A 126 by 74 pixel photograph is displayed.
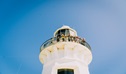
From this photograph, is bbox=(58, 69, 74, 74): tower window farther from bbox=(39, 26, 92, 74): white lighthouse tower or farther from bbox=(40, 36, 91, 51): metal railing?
bbox=(40, 36, 91, 51): metal railing

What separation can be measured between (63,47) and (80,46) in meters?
1.55

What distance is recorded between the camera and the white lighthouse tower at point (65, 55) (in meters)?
18.1

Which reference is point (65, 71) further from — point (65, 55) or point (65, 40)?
point (65, 40)

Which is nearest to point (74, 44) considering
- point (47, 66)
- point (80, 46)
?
point (80, 46)

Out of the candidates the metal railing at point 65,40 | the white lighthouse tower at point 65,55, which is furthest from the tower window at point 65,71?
the metal railing at point 65,40

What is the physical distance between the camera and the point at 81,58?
1945 centimetres

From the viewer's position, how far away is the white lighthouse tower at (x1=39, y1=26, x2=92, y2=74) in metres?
18.1

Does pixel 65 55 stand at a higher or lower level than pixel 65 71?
higher

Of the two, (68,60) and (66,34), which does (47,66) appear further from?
(66,34)

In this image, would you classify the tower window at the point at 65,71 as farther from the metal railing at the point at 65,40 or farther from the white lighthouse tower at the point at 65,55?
the metal railing at the point at 65,40

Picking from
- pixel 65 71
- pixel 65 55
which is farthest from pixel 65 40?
pixel 65 71

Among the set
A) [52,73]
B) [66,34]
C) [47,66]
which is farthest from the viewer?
[66,34]

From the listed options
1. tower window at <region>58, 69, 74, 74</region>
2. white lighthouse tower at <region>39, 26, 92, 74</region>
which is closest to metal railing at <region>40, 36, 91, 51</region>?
white lighthouse tower at <region>39, 26, 92, 74</region>

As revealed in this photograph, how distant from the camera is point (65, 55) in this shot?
62.3 feet
